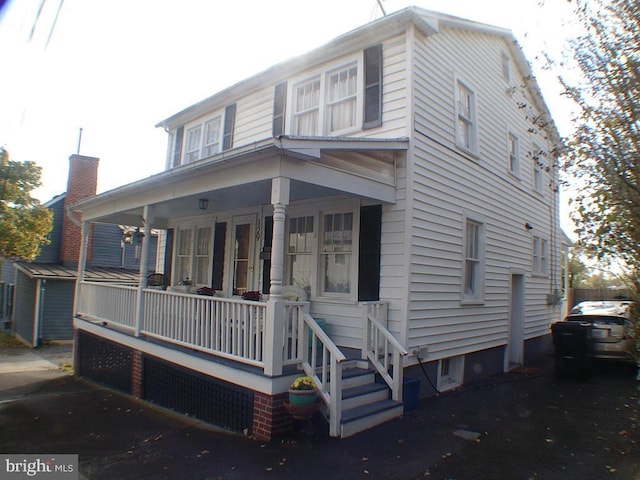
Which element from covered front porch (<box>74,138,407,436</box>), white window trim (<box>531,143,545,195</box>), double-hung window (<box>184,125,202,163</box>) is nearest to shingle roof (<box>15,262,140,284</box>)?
double-hung window (<box>184,125,202,163</box>)

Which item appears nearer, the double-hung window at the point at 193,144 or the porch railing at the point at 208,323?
the porch railing at the point at 208,323

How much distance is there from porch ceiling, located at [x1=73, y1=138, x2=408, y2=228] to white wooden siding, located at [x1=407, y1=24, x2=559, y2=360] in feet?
2.70

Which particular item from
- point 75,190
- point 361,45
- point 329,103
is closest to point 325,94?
point 329,103

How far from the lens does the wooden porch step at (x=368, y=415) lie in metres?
5.74

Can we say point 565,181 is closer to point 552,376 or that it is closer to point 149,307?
point 552,376

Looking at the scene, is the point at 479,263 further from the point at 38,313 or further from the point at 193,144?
the point at 38,313

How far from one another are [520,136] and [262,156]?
9112mm

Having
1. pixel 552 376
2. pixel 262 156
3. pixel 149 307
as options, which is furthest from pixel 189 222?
pixel 552 376

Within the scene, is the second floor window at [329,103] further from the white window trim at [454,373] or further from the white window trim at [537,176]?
the white window trim at [537,176]

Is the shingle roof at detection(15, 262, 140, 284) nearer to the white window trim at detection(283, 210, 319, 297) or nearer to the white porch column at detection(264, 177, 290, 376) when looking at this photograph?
the white window trim at detection(283, 210, 319, 297)

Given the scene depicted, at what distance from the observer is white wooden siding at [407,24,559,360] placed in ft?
25.5

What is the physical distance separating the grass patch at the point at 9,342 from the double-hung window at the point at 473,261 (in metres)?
15.9

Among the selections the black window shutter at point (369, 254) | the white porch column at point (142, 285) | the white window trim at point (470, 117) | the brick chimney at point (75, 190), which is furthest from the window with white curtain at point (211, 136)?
the brick chimney at point (75, 190)

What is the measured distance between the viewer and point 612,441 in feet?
19.4
